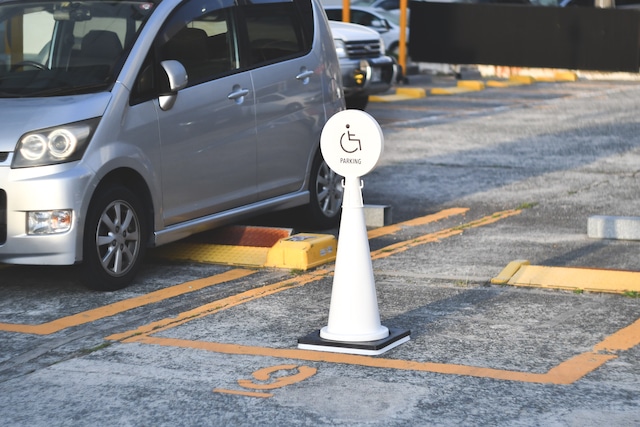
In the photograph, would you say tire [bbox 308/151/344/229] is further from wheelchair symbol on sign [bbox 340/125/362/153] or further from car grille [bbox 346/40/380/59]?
car grille [bbox 346/40/380/59]

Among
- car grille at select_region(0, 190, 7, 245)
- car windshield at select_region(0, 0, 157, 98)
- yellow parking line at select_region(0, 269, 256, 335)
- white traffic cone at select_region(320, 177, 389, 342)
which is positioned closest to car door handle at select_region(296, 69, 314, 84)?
car windshield at select_region(0, 0, 157, 98)

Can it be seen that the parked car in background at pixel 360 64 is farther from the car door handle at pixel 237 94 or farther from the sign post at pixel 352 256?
the sign post at pixel 352 256

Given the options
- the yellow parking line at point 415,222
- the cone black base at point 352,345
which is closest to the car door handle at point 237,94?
the yellow parking line at point 415,222

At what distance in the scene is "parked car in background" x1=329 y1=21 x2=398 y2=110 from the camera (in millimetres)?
17438

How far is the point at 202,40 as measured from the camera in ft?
26.5

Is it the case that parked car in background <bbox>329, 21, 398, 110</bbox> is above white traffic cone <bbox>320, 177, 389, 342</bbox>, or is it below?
above

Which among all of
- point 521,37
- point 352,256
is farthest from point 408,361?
point 521,37

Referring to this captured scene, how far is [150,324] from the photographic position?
21.6ft

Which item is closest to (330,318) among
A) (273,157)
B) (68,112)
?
(68,112)

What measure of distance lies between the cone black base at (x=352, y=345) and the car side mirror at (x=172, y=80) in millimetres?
2102

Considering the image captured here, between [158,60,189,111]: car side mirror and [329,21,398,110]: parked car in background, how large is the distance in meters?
9.67

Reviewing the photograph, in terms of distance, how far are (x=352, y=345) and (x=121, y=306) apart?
1650mm

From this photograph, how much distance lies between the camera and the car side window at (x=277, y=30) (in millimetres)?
8547

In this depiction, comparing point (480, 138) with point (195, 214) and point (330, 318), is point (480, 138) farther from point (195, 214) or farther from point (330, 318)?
point (330, 318)
